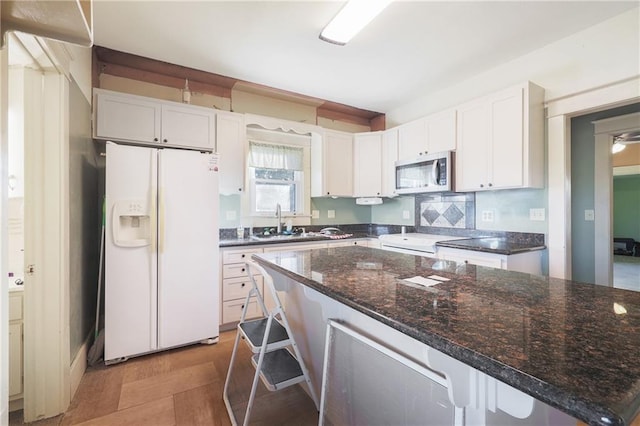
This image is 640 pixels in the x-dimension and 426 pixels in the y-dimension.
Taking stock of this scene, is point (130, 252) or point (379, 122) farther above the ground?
point (379, 122)

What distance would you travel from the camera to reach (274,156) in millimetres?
3760

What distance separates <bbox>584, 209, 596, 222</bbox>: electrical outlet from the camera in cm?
321

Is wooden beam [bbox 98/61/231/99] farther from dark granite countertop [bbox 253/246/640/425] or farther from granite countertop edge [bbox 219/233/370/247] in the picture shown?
dark granite countertop [bbox 253/246/640/425]

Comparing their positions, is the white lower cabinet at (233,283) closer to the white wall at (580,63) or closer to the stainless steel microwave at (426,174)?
the stainless steel microwave at (426,174)

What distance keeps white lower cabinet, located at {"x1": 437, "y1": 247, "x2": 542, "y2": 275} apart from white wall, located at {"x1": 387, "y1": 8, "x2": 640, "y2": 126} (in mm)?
1422

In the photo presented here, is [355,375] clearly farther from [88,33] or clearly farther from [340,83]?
[340,83]

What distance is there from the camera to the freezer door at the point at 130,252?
2.21 meters

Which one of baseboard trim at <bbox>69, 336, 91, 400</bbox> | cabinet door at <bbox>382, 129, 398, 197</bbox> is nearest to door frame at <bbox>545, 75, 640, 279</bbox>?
cabinet door at <bbox>382, 129, 398, 197</bbox>

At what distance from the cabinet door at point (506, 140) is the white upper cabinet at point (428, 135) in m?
0.42

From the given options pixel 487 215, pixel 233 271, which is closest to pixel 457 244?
pixel 487 215

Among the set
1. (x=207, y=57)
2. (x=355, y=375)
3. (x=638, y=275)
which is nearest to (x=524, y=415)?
(x=355, y=375)

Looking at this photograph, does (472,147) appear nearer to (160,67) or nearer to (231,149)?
(231,149)

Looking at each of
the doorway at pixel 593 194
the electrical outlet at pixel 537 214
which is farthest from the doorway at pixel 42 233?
the doorway at pixel 593 194

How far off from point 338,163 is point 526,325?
3313mm
